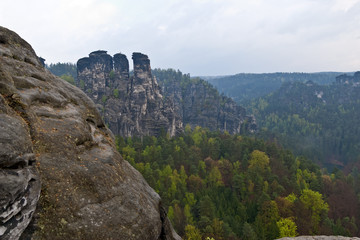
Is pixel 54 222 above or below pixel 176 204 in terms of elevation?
above

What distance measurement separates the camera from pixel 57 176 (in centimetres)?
1140

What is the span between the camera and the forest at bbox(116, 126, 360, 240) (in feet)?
144

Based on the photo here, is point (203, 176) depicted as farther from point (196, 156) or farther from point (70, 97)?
point (70, 97)

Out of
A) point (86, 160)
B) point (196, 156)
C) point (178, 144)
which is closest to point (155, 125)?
point (178, 144)

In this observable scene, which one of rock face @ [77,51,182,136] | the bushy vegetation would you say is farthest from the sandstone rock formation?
rock face @ [77,51,182,136]

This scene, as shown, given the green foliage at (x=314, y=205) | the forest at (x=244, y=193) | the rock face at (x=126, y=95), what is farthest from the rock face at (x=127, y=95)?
the green foliage at (x=314, y=205)

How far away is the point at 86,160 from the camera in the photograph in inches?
532

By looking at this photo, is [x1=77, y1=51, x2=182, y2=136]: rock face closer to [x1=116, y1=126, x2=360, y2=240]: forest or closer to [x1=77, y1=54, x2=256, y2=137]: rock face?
[x1=77, y1=54, x2=256, y2=137]: rock face

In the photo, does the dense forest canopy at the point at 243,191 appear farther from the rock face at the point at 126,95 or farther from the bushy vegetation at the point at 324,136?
the bushy vegetation at the point at 324,136

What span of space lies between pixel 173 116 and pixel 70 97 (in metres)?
96.1

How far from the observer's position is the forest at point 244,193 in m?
44.0

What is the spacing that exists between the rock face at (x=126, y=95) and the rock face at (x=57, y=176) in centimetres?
8683

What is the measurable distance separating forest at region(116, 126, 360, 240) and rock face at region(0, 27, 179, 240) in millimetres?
28264

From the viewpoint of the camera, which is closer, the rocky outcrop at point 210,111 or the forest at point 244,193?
the forest at point 244,193
